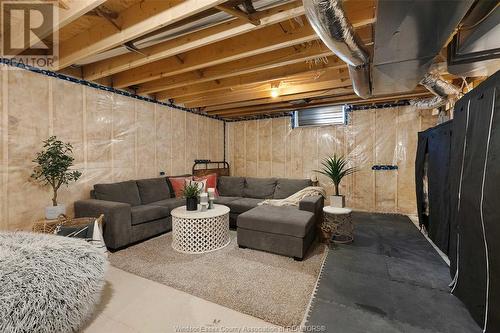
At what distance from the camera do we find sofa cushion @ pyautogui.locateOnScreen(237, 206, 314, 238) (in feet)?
8.27

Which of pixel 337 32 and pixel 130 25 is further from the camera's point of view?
pixel 130 25

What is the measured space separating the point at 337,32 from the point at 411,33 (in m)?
0.48

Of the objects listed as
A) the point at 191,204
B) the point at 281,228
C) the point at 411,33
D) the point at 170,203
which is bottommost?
the point at 281,228

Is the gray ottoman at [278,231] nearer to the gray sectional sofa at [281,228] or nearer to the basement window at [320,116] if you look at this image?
the gray sectional sofa at [281,228]

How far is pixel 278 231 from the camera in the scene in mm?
2604

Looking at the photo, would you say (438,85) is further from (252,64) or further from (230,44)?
(230,44)

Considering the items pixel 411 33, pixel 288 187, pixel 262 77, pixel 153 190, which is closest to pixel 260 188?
pixel 288 187

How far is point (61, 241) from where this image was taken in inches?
62.0

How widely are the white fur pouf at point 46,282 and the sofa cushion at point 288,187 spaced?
9.97ft

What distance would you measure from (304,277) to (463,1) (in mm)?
2286

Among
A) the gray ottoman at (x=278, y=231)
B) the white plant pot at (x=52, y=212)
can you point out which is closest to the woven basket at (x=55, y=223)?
the white plant pot at (x=52, y=212)

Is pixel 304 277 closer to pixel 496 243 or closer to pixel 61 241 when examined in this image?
pixel 496 243

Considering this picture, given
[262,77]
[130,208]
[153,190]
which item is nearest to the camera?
[130,208]

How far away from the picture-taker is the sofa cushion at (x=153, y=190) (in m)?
3.64
